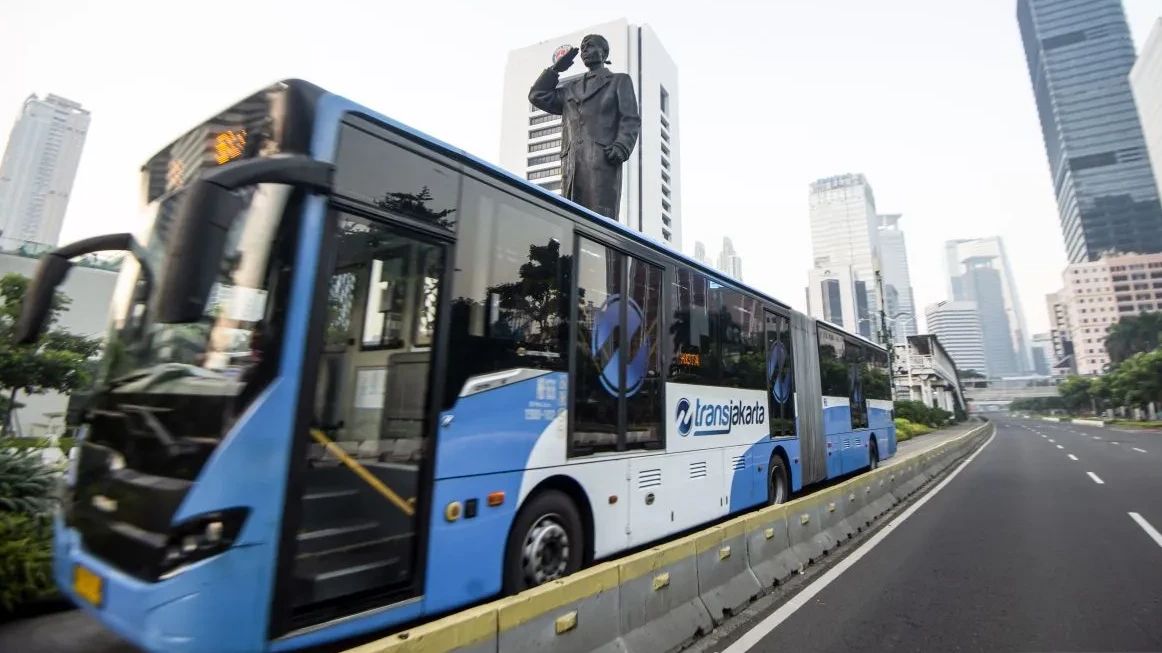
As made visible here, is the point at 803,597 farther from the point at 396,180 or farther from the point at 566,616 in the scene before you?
the point at 396,180

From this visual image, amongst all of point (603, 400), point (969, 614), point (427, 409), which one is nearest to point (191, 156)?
point (427, 409)

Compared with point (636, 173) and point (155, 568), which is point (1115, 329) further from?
point (155, 568)

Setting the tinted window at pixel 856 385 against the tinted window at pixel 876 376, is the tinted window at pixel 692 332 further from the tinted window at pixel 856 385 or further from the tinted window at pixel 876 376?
the tinted window at pixel 876 376

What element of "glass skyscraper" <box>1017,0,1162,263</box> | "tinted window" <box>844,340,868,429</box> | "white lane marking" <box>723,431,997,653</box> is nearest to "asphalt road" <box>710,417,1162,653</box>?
"white lane marking" <box>723,431,997,653</box>

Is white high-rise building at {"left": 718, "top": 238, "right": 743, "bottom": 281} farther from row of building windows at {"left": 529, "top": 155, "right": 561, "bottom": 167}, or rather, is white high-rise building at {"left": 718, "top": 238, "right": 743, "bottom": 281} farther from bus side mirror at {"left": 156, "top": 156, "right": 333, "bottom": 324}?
bus side mirror at {"left": 156, "top": 156, "right": 333, "bottom": 324}

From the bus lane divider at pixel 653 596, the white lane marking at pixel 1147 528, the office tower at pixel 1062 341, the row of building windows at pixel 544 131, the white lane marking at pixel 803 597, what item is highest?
the row of building windows at pixel 544 131

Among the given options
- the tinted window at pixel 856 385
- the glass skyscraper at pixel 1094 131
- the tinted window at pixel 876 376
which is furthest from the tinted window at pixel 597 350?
the glass skyscraper at pixel 1094 131

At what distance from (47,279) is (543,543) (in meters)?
4.26

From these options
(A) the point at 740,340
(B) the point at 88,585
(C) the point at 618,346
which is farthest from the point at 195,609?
(A) the point at 740,340

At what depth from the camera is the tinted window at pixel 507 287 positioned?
13.1 feet

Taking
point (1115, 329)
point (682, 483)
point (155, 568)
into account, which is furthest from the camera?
point (1115, 329)

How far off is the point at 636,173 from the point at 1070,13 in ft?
703

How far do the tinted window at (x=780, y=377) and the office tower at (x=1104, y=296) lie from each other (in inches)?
6600

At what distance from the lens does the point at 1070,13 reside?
626 feet
